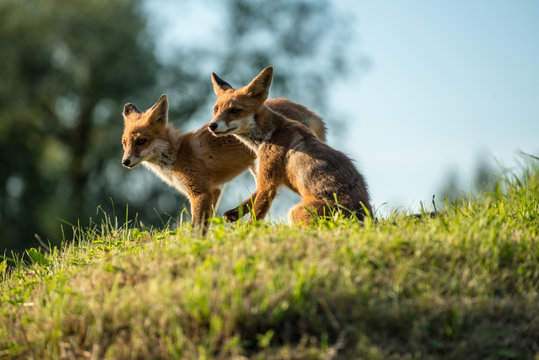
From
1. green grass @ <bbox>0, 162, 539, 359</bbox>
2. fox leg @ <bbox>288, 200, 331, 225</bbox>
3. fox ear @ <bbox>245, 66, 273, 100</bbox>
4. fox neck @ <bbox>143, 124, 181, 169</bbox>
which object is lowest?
green grass @ <bbox>0, 162, 539, 359</bbox>

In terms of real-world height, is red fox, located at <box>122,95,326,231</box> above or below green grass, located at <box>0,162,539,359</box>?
above

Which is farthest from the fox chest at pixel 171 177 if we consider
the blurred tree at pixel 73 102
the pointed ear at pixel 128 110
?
the blurred tree at pixel 73 102

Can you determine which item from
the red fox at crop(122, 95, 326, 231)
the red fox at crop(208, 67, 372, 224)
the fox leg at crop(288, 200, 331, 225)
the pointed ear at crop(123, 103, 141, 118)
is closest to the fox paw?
the red fox at crop(208, 67, 372, 224)

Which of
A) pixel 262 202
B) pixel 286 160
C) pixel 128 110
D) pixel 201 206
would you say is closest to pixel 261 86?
pixel 286 160

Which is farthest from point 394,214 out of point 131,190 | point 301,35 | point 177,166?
point 301,35

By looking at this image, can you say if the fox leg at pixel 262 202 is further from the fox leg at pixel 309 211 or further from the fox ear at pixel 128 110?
the fox ear at pixel 128 110

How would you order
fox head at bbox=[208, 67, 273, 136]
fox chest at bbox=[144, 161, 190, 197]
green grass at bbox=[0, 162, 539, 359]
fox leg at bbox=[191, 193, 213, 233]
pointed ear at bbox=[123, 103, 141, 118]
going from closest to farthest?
green grass at bbox=[0, 162, 539, 359]
fox head at bbox=[208, 67, 273, 136]
fox leg at bbox=[191, 193, 213, 233]
fox chest at bbox=[144, 161, 190, 197]
pointed ear at bbox=[123, 103, 141, 118]

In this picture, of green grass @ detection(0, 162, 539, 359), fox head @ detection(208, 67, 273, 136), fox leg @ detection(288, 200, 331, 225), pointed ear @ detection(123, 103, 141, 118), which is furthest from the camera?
pointed ear @ detection(123, 103, 141, 118)

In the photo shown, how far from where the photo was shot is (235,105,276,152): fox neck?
712 centimetres

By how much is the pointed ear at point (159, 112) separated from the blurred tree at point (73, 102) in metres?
16.2

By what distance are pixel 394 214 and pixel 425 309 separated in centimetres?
248

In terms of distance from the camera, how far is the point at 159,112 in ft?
26.5

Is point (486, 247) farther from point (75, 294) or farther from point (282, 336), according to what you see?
point (75, 294)

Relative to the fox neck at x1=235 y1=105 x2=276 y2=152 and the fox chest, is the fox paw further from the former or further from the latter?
the fox chest
